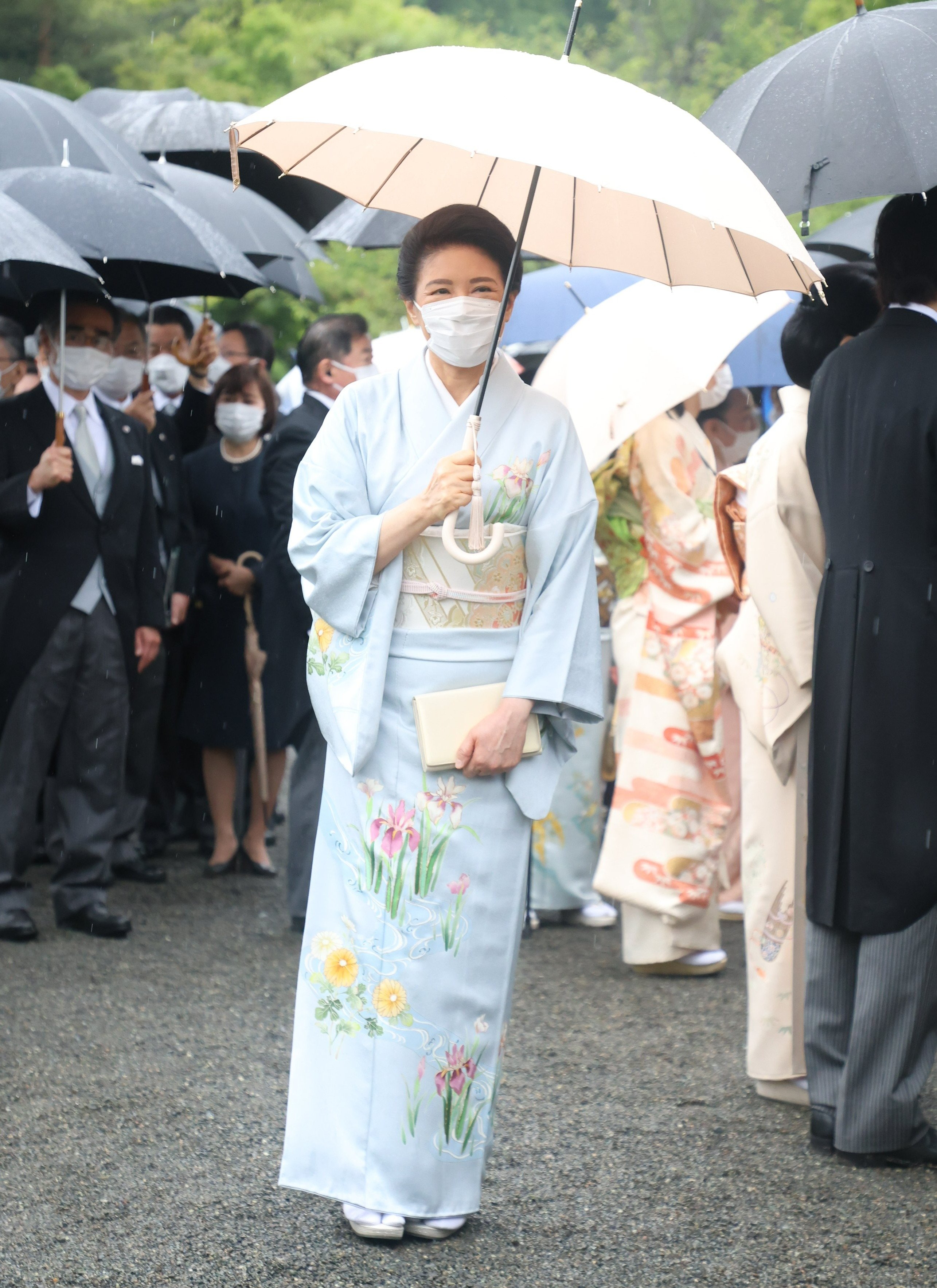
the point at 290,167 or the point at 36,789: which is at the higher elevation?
the point at 290,167

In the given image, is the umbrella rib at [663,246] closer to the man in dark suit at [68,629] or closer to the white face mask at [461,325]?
the white face mask at [461,325]

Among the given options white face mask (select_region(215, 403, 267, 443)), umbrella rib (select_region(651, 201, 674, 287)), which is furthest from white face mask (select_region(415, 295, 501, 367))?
white face mask (select_region(215, 403, 267, 443))

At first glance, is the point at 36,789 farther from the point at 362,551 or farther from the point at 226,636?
the point at 362,551

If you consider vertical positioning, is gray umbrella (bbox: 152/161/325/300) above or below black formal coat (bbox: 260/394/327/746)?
Answer: above

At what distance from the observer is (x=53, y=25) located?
21.1 m

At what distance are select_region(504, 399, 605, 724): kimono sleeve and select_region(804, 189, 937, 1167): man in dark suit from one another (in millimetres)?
683

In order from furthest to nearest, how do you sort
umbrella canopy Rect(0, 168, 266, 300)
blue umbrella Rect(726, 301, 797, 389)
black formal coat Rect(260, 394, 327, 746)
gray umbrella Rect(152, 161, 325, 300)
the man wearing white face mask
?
1. the man wearing white face mask
2. gray umbrella Rect(152, 161, 325, 300)
3. blue umbrella Rect(726, 301, 797, 389)
4. black formal coat Rect(260, 394, 327, 746)
5. umbrella canopy Rect(0, 168, 266, 300)

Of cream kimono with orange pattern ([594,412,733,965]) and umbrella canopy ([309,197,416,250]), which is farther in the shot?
umbrella canopy ([309,197,416,250])

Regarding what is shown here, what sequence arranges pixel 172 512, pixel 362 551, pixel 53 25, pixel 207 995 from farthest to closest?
pixel 53 25 < pixel 172 512 < pixel 207 995 < pixel 362 551

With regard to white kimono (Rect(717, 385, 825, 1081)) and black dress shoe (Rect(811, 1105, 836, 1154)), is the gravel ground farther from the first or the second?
white kimono (Rect(717, 385, 825, 1081))

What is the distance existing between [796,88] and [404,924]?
2075 mm

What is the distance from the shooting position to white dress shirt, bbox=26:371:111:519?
519 centimetres

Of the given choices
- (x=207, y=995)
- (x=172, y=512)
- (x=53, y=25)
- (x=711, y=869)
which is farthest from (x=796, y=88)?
(x=53, y=25)

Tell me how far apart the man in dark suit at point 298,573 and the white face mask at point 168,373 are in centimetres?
206
